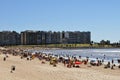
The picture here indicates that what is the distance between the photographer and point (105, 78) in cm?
2873

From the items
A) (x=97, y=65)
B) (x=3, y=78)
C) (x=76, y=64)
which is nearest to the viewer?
(x=3, y=78)

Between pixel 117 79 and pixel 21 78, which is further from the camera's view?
pixel 117 79

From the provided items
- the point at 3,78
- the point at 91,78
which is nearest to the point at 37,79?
the point at 3,78

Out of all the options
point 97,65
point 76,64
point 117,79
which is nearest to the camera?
point 117,79

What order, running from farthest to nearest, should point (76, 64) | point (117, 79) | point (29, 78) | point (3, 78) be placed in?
1. point (76, 64)
2. point (117, 79)
3. point (29, 78)
4. point (3, 78)

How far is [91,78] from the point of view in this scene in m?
27.9

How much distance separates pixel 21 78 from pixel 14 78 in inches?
30.0

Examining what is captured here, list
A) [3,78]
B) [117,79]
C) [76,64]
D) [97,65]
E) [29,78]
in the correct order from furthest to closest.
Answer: [97,65] → [76,64] → [117,79] → [29,78] → [3,78]

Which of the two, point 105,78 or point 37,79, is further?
point 105,78

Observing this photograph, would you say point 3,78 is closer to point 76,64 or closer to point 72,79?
point 72,79

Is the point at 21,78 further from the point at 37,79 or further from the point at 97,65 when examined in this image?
the point at 97,65

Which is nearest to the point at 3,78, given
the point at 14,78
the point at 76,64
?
the point at 14,78

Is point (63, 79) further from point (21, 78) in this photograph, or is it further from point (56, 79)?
point (21, 78)

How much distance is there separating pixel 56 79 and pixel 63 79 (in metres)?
0.56
